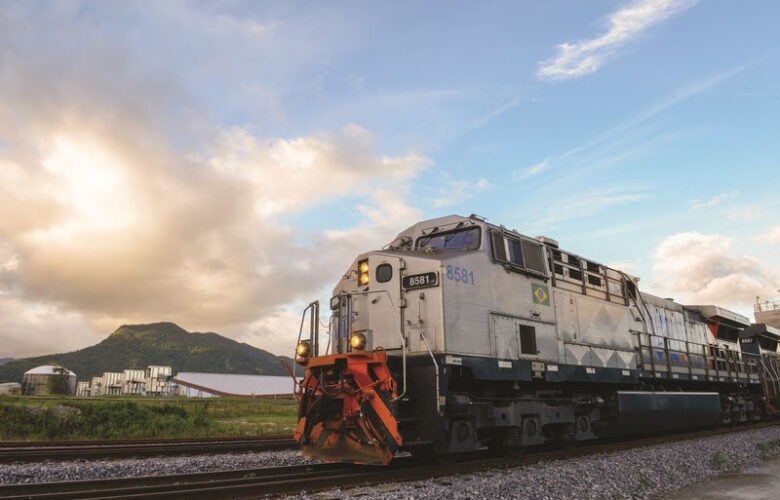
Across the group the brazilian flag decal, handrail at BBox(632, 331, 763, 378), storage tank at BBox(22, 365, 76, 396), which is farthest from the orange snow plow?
storage tank at BBox(22, 365, 76, 396)

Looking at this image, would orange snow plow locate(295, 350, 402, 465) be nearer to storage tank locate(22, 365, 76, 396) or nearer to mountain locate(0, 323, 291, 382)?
storage tank locate(22, 365, 76, 396)

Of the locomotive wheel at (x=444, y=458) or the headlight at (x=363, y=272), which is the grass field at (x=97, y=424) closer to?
the locomotive wheel at (x=444, y=458)

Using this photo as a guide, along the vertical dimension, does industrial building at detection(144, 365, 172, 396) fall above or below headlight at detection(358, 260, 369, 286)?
below

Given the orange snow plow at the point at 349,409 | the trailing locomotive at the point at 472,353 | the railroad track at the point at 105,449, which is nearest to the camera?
the orange snow plow at the point at 349,409

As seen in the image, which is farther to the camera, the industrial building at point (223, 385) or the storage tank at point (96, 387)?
the storage tank at point (96, 387)

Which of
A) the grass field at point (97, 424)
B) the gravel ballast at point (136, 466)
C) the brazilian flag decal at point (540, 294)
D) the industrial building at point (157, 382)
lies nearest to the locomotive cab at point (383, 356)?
the brazilian flag decal at point (540, 294)

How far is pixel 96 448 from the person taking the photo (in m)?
10.9

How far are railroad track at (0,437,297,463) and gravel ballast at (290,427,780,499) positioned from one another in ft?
17.7

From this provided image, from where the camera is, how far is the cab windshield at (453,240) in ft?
29.4

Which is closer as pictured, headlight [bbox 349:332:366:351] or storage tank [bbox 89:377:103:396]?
headlight [bbox 349:332:366:351]

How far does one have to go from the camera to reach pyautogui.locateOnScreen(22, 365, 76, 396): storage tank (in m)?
69.9

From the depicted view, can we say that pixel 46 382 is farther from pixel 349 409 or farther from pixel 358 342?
pixel 358 342

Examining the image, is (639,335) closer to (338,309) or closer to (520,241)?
(520,241)

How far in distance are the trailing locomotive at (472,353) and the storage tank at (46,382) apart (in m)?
77.3
